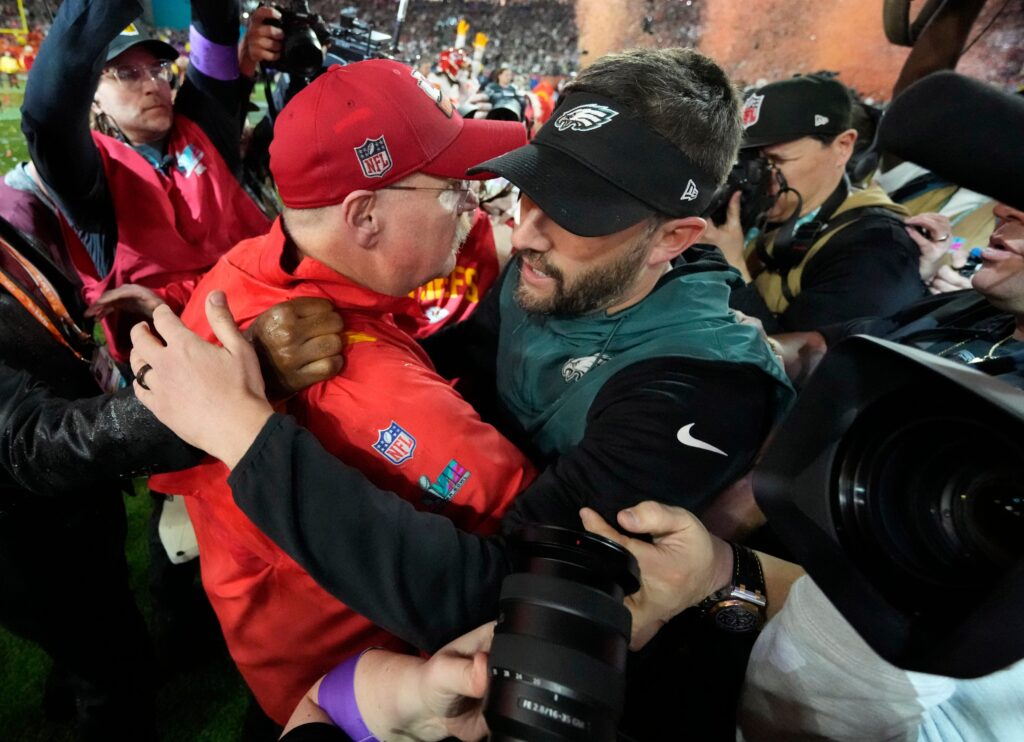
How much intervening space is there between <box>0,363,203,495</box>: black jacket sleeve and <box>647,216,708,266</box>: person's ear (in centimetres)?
103

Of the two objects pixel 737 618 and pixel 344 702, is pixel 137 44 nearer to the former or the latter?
pixel 344 702

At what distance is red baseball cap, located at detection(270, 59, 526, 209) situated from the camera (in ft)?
3.98

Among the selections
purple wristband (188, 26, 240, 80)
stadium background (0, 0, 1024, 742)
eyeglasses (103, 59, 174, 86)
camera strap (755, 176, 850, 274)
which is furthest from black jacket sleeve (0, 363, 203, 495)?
stadium background (0, 0, 1024, 742)

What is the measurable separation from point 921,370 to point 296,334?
0.91m

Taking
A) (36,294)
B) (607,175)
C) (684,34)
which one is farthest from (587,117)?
(684,34)

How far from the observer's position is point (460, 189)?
1407 mm

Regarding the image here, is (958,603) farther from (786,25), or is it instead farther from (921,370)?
(786,25)

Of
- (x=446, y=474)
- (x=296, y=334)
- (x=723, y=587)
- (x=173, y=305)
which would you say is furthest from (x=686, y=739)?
(x=173, y=305)

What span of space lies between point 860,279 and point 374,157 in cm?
189

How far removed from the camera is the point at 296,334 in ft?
3.41

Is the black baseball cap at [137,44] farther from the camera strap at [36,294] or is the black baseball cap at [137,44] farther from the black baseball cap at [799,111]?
the black baseball cap at [799,111]

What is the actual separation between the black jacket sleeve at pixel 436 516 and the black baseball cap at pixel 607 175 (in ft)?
1.18

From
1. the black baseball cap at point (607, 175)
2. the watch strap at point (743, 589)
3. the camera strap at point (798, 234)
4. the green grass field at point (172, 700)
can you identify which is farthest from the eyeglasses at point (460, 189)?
the green grass field at point (172, 700)

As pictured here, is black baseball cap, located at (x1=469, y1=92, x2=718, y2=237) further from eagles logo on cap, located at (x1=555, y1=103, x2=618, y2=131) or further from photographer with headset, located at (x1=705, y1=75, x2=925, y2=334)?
photographer with headset, located at (x1=705, y1=75, x2=925, y2=334)
